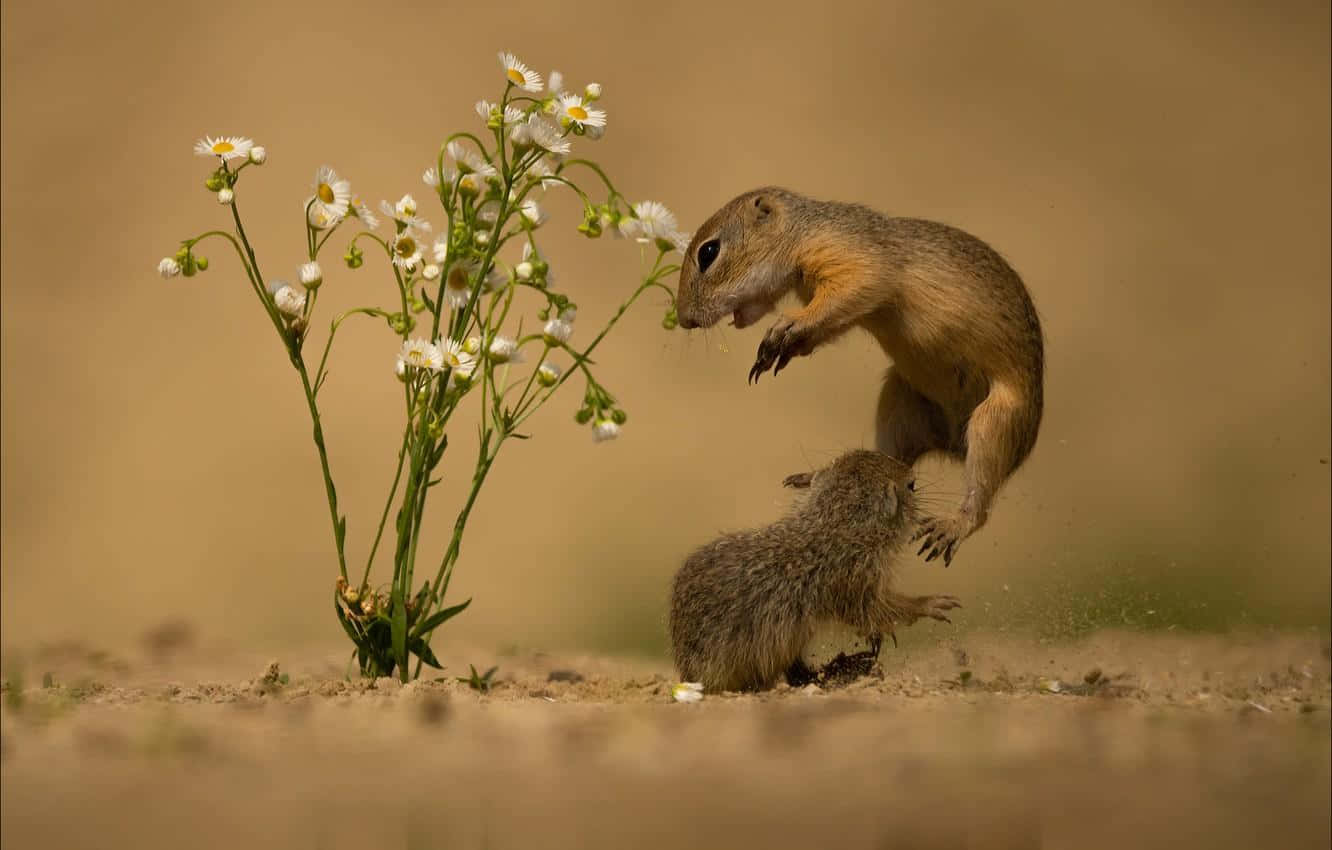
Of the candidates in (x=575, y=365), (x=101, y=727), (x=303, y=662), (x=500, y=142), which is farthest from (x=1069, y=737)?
(x=303, y=662)

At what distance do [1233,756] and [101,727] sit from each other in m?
4.82

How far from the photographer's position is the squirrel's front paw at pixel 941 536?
7.52m

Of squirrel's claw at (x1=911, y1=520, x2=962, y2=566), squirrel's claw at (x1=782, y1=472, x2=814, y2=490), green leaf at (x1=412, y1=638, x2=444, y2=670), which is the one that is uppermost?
squirrel's claw at (x1=782, y1=472, x2=814, y2=490)

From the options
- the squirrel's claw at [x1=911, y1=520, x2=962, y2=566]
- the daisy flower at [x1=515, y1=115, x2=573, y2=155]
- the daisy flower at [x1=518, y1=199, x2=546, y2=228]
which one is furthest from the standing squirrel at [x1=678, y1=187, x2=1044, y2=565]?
the daisy flower at [x1=515, y1=115, x2=573, y2=155]

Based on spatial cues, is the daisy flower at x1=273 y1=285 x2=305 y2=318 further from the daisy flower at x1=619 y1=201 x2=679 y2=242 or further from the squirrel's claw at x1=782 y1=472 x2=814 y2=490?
the squirrel's claw at x1=782 y1=472 x2=814 y2=490

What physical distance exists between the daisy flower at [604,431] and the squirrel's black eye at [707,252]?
127 centimetres

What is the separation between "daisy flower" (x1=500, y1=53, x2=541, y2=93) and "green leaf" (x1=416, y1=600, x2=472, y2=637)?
7.97 ft

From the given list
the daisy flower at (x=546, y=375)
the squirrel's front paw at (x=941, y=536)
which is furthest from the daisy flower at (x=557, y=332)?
the squirrel's front paw at (x=941, y=536)

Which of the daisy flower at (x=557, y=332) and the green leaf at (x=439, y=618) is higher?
the daisy flower at (x=557, y=332)

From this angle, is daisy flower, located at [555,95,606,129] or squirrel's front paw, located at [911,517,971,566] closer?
daisy flower, located at [555,95,606,129]

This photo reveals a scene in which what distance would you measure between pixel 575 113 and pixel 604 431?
1.49 m

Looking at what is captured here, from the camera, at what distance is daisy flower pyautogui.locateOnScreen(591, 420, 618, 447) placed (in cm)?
706

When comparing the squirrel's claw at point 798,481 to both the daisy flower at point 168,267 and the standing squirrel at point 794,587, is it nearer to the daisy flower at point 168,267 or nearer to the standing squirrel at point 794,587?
the standing squirrel at point 794,587

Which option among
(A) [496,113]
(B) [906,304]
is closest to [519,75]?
(A) [496,113]
